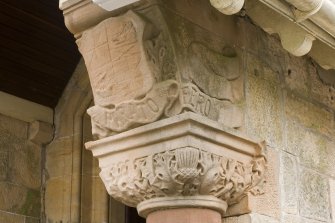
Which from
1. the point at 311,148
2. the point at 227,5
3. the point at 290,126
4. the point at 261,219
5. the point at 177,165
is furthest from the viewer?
the point at 311,148

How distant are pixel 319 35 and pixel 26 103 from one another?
2.31 m

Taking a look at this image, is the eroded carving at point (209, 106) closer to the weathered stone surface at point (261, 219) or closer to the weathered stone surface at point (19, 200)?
the weathered stone surface at point (261, 219)

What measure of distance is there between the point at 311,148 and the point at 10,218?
2055 millimetres

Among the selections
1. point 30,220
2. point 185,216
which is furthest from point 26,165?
point 185,216

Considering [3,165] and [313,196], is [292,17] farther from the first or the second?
[3,165]

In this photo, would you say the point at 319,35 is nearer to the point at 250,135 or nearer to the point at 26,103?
the point at 250,135

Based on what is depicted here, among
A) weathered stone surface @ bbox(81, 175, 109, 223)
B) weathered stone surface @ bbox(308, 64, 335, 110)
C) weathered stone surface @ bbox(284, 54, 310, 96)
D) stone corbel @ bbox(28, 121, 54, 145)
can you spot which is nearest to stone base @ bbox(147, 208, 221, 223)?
weathered stone surface @ bbox(284, 54, 310, 96)

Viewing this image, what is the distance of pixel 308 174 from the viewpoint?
133 inches

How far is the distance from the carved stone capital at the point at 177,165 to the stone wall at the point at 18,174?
1673mm

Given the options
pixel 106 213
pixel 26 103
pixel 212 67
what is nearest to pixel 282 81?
pixel 212 67

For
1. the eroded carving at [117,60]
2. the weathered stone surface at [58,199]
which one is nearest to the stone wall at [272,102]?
the eroded carving at [117,60]

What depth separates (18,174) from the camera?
14.6 feet

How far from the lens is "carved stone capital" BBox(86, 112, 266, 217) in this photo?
2605mm

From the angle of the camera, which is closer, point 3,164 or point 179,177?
point 179,177
